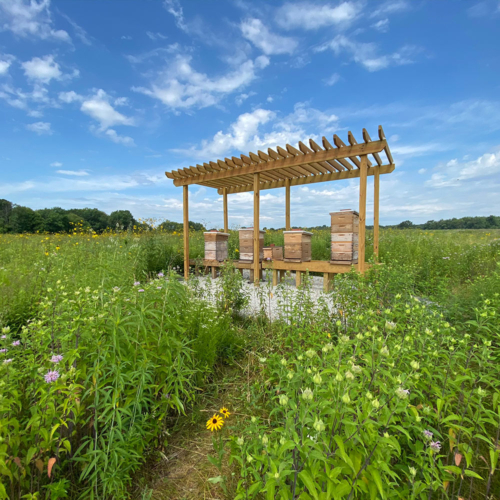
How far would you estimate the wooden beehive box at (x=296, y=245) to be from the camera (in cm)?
693

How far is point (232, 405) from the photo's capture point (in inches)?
103

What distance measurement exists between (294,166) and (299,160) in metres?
0.29

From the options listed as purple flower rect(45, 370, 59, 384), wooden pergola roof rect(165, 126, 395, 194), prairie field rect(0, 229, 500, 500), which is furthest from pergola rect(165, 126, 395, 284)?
purple flower rect(45, 370, 59, 384)

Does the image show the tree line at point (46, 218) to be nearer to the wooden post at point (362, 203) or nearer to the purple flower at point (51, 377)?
the wooden post at point (362, 203)

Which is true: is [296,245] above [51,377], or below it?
above

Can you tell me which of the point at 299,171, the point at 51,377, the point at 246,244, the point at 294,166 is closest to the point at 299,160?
the point at 294,166

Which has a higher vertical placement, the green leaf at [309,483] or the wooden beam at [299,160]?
the wooden beam at [299,160]

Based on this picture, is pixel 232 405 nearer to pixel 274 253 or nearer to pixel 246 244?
pixel 246 244

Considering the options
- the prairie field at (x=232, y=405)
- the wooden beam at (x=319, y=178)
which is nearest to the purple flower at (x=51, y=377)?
the prairie field at (x=232, y=405)

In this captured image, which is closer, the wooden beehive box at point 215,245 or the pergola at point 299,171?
the pergola at point 299,171

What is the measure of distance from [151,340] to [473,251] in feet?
29.7

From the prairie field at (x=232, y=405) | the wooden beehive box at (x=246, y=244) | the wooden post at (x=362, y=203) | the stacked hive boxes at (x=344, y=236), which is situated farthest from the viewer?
the wooden beehive box at (x=246, y=244)

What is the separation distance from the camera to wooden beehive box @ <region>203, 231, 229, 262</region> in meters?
8.44

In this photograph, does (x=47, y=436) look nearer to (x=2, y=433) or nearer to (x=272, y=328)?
(x=2, y=433)
